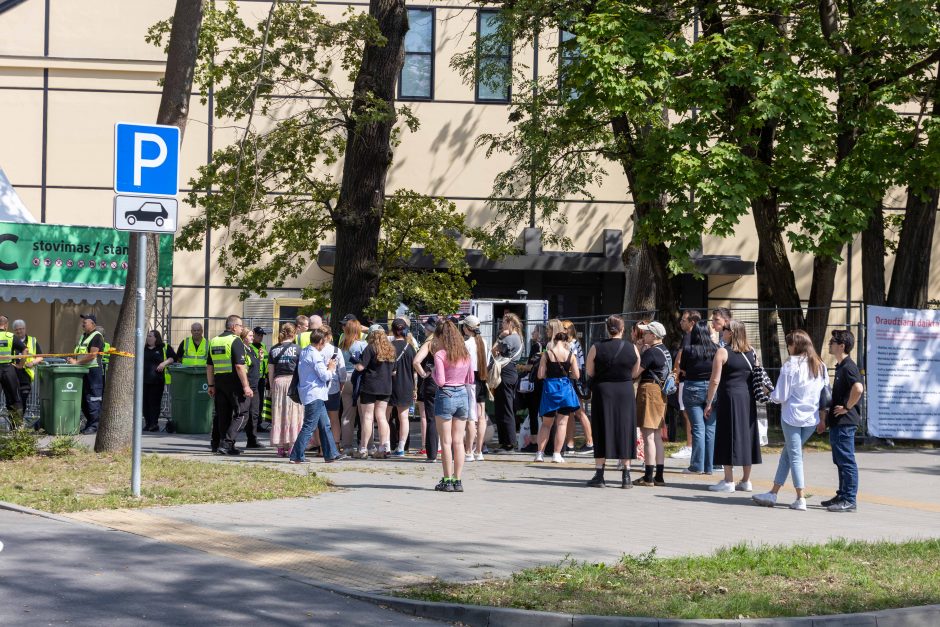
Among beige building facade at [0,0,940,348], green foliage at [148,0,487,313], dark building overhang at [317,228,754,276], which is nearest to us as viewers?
green foliage at [148,0,487,313]

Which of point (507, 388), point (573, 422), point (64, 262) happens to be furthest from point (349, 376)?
point (64, 262)

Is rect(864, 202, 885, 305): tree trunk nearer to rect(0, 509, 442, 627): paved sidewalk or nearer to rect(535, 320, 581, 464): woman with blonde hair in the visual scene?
rect(535, 320, 581, 464): woman with blonde hair

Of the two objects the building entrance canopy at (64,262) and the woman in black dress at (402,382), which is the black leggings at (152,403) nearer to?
the building entrance canopy at (64,262)

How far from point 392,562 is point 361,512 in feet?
Result: 7.50

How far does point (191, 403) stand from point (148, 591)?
12423 millimetres

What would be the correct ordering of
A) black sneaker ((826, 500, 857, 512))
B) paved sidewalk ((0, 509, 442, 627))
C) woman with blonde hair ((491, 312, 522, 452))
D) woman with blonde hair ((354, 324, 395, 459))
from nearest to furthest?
paved sidewalk ((0, 509, 442, 627)), black sneaker ((826, 500, 857, 512)), woman with blonde hair ((354, 324, 395, 459)), woman with blonde hair ((491, 312, 522, 452))

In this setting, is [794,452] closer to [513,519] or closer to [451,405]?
[513,519]

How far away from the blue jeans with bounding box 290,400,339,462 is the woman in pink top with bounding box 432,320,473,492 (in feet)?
9.38

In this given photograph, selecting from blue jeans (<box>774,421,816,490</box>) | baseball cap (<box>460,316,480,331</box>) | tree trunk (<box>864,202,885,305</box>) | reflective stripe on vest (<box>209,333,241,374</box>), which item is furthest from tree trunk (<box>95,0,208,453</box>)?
tree trunk (<box>864,202,885,305</box>)

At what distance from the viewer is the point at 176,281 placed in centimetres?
2919

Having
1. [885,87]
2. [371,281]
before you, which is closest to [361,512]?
[371,281]

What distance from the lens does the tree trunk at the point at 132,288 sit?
1336cm

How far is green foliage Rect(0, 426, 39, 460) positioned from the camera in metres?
13.0

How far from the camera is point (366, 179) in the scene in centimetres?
1797
